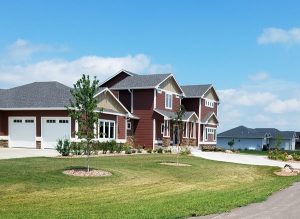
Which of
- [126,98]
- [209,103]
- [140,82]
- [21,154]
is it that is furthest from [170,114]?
[21,154]

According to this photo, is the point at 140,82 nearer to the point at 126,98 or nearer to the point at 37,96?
the point at 126,98

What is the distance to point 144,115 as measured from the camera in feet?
150

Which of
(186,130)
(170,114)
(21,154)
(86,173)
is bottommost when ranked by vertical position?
(86,173)

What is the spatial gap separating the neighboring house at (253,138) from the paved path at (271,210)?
244 ft

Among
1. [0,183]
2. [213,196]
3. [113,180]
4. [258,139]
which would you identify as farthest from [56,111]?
[258,139]

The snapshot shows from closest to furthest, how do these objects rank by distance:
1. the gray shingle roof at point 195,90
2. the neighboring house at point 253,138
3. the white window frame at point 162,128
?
the white window frame at point 162,128
the gray shingle roof at point 195,90
the neighboring house at point 253,138

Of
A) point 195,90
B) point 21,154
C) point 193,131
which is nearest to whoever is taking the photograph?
point 21,154

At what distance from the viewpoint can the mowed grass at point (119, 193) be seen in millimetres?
11273

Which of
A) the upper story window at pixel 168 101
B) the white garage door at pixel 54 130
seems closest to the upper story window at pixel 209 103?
the upper story window at pixel 168 101

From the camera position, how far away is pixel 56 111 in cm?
3350

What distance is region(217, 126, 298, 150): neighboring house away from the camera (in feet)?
287

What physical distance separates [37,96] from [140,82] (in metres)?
13.5

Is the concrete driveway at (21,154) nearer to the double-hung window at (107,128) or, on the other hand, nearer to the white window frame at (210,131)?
the double-hung window at (107,128)

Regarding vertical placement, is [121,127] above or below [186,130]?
above
